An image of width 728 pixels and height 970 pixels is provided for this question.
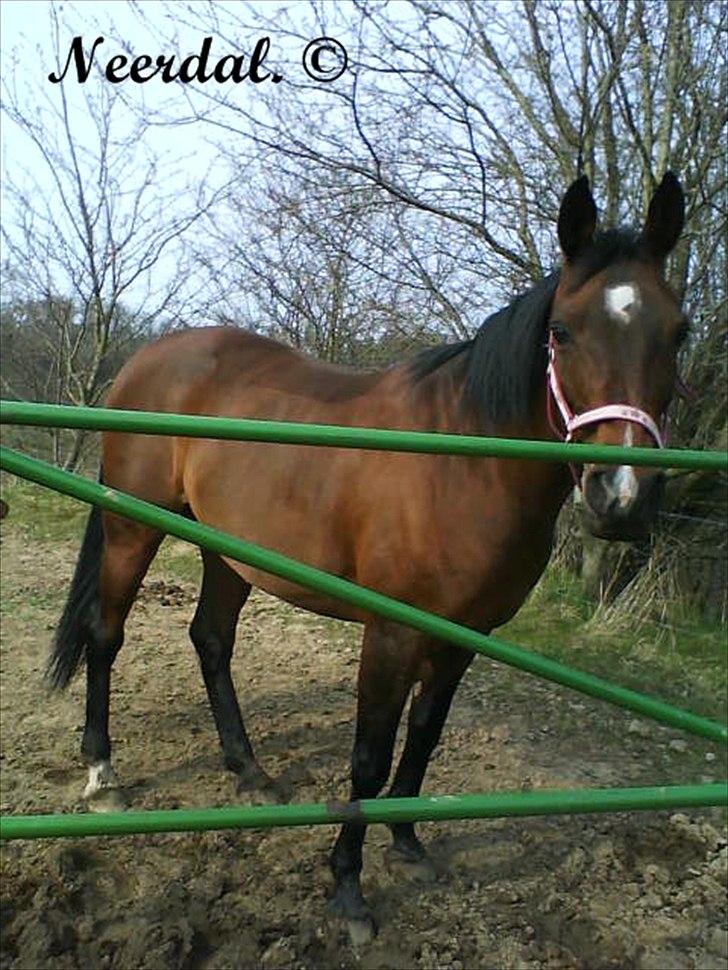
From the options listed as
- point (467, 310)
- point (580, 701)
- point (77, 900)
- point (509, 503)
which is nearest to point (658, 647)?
point (580, 701)

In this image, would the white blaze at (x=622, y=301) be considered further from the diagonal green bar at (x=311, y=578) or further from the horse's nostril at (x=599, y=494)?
the diagonal green bar at (x=311, y=578)

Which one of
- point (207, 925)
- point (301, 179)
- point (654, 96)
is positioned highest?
point (654, 96)

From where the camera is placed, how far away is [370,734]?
2.28 meters

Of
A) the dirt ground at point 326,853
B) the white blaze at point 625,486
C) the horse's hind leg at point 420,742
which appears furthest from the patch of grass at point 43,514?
the white blaze at point 625,486

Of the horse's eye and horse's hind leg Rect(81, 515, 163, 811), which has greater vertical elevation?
the horse's eye

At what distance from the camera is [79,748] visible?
3.15m

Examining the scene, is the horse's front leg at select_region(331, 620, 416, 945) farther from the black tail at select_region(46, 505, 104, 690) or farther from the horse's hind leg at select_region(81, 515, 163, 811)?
the black tail at select_region(46, 505, 104, 690)

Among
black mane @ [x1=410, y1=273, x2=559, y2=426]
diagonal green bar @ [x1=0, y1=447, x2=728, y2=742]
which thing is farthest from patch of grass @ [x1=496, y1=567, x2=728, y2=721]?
diagonal green bar @ [x1=0, y1=447, x2=728, y2=742]

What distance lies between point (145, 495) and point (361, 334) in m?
3.63

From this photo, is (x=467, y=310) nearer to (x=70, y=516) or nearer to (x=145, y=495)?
(x=145, y=495)

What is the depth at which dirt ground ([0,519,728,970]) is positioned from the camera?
2.15 meters

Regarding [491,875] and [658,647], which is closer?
[491,875]

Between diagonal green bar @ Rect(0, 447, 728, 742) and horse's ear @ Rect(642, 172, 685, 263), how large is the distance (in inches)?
41.3

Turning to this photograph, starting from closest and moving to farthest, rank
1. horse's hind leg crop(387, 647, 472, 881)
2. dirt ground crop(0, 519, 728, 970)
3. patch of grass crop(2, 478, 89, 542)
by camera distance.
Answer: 1. dirt ground crop(0, 519, 728, 970)
2. horse's hind leg crop(387, 647, 472, 881)
3. patch of grass crop(2, 478, 89, 542)
